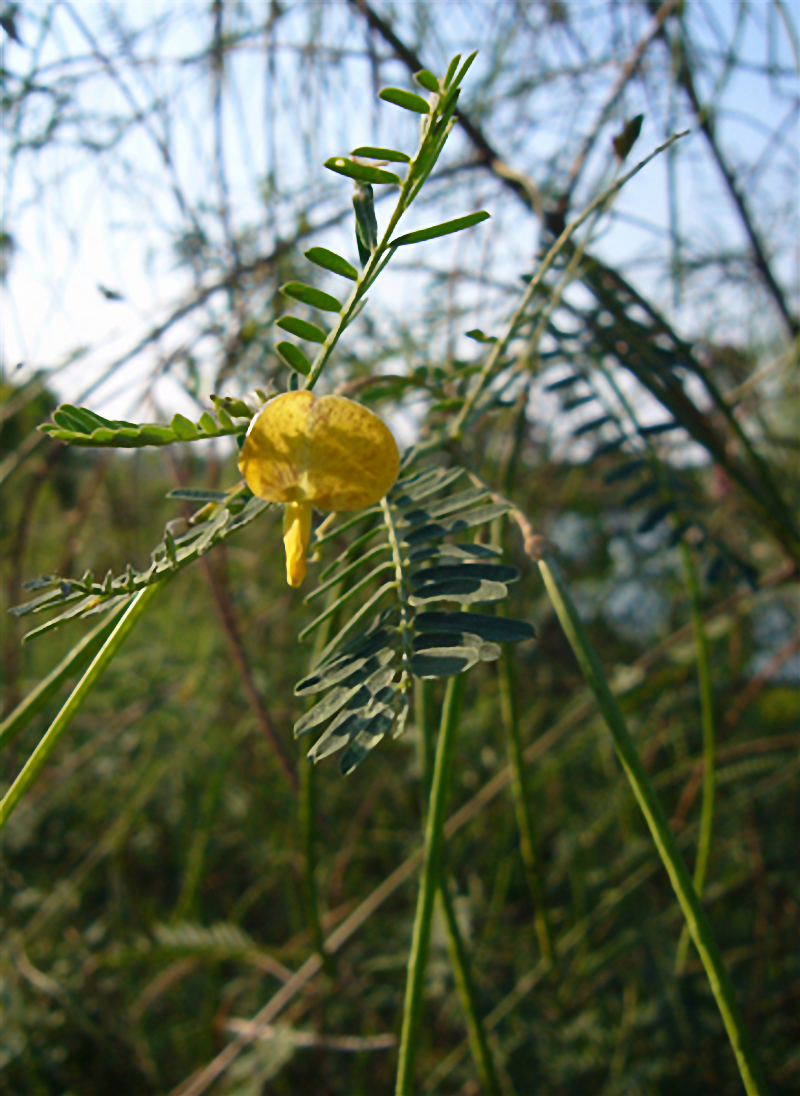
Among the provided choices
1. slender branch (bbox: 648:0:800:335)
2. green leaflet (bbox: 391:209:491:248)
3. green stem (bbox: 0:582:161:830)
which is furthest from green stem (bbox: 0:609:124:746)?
slender branch (bbox: 648:0:800:335)

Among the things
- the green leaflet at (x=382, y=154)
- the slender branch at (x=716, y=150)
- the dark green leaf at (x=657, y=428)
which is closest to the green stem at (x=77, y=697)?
the green leaflet at (x=382, y=154)

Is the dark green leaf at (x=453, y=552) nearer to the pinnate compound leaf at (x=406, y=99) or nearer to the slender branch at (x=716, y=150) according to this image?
the pinnate compound leaf at (x=406, y=99)

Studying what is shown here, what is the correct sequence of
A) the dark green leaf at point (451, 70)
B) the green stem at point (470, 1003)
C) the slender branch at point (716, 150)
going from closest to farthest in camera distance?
the dark green leaf at point (451, 70) < the green stem at point (470, 1003) < the slender branch at point (716, 150)

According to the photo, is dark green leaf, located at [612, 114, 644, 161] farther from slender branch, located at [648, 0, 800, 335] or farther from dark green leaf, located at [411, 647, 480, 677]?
slender branch, located at [648, 0, 800, 335]

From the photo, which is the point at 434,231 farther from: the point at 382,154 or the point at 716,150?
the point at 716,150

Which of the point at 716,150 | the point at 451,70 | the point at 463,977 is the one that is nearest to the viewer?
the point at 451,70

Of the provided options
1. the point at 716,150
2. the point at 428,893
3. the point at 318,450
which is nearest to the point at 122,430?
the point at 318,450

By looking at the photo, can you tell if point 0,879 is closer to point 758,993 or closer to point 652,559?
point 758,993

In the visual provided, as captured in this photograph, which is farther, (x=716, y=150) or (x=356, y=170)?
(x=716, y=150)

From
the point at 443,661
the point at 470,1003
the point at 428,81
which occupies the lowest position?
the point at 470,1003
